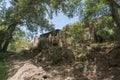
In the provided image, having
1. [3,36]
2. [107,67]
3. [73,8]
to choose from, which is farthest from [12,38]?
[107,67]

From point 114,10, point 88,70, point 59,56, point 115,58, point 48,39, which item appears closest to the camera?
point 114,10

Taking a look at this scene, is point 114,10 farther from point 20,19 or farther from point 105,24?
point 20,19

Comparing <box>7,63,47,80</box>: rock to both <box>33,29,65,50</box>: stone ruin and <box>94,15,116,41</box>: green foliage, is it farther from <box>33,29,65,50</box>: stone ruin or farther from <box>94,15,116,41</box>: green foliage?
<box>33,29,65,50</box>: stone ruin

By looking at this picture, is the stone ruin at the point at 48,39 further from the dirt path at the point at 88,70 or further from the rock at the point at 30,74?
the rock at the point at 30,74

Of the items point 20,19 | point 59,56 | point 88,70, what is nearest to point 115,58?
point 88,70

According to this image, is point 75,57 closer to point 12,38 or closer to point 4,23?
point 4,23

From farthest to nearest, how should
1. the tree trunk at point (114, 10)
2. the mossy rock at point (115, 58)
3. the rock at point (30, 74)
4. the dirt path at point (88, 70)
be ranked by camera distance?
1. the mossy rock at point (115, 58)
2. the tree trunk at point (114, 10)
3. the dirt path at point (88, 70)
4. the rock at point (30, 74)

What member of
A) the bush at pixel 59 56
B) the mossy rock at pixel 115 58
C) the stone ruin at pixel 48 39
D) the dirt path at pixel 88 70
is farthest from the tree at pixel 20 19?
the mossy rock at pixel 115 58

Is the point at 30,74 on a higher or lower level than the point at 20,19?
lower

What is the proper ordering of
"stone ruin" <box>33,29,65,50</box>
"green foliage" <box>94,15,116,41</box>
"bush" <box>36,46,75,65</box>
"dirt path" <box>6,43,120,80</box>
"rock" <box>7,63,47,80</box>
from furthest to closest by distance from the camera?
"stone ruin" <box>33,29,65,50</box>
"bush" <box>36,46,75,65</box>
"green foliage" <box>94,15,116,41</box>
"dirt path" <box>6,43,120,80</box>
"rock" <box>7,63,47,80</box>

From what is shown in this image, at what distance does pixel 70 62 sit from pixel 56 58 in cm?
97

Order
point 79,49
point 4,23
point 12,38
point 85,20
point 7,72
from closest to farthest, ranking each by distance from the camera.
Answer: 1. point 85,20
2. point 7,72
3. point 79,49
4. point 4,23
5. point 12,38

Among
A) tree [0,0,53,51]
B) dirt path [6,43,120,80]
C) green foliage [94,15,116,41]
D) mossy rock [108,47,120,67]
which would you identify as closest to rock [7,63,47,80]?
dirt path [6,43,120,80]

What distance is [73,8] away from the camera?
13383mm
